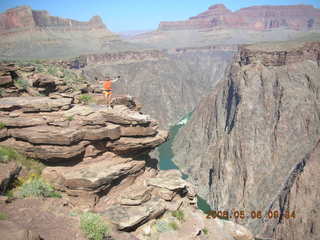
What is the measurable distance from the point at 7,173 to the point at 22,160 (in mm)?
1707

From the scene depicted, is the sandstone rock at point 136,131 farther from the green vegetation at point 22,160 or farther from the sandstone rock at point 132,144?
the green vegetation at point 22,160

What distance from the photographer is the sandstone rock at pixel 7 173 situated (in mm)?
12727

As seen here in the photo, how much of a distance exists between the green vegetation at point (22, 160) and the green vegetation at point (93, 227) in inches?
194

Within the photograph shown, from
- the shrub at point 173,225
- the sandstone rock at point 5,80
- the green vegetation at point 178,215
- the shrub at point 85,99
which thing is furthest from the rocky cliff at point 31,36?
the shrub at point 173,225

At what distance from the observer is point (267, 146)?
61.1m

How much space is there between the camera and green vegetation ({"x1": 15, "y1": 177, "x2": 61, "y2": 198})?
1319 cm

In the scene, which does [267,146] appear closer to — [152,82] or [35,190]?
[35,190]

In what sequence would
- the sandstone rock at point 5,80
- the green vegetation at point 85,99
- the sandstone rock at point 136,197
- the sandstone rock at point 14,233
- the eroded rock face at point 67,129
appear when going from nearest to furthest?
the sandstone rock at point 14,233 → the eroded rock face at point 67,129 → the sandstone rock at point 136,197 → the sandstone rock at point 5,80 → the green vegetation at point 85,99

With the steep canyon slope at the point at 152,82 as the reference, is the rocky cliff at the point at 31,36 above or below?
above

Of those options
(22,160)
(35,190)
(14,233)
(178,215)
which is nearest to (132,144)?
(178,215)

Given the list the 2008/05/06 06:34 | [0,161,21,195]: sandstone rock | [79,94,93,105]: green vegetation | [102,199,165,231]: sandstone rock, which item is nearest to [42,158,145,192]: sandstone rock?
[102,199,165,231]: sandstone rock

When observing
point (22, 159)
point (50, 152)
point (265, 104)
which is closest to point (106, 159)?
point (50, 152)

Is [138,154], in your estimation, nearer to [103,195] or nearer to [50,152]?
[103,195]

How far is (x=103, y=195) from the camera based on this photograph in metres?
15.6
